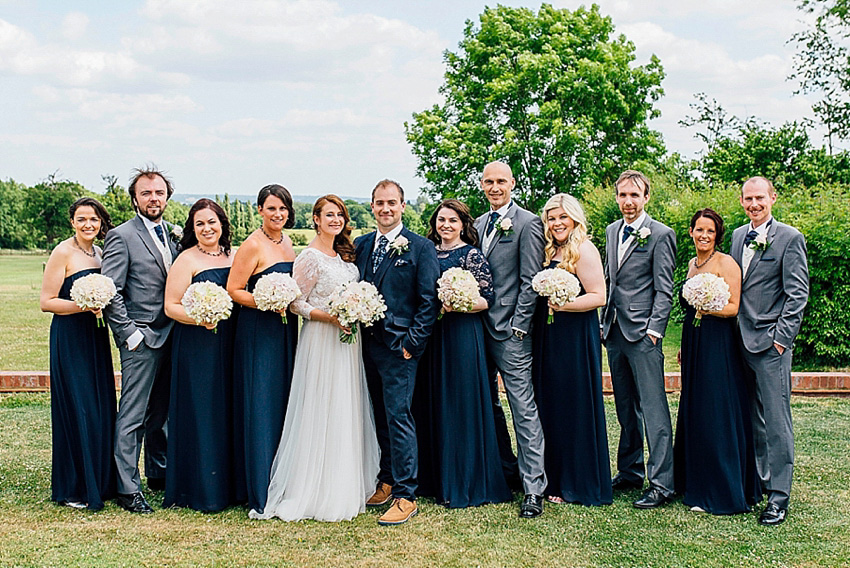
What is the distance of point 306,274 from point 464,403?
1.54 metres

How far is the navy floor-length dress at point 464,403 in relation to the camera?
5941 mm

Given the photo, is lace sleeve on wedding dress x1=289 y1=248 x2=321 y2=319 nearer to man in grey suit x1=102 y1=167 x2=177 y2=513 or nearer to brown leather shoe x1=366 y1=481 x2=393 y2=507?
man in grey suit x1=102 y1=167 x2=177 y2=513

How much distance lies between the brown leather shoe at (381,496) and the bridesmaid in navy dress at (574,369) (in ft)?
4.07

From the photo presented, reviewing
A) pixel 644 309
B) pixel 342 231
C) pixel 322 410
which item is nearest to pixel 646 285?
pixel 644 309

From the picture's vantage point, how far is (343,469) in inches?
227

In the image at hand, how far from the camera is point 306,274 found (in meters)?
5.86

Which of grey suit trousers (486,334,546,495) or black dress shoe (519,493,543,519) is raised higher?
grey suit trousers (486,334,546,495)

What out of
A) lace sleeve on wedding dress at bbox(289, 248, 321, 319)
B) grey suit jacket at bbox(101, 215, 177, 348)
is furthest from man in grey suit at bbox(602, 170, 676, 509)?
grey suit jacket at bbox(101, 215, 177, 348)

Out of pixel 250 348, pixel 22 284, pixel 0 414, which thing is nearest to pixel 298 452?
pixel 250 348

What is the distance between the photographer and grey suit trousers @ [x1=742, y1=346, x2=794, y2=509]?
5664 millimetres

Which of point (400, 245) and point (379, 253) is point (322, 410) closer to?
point (379, 253)

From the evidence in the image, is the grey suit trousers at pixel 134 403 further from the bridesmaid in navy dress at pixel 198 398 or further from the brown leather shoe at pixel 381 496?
the brown leather shoe at pixel 381 496

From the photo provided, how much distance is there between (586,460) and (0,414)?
269 inches

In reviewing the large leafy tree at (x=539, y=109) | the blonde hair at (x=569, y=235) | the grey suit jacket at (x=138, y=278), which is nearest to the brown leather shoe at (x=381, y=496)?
the grey suit jacket at (x=138, y=278)
